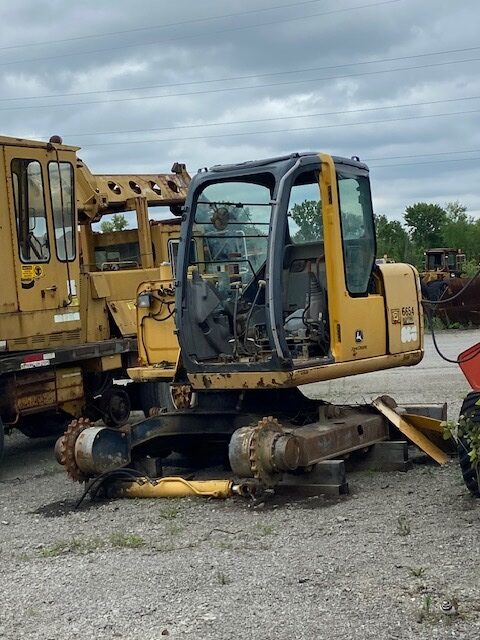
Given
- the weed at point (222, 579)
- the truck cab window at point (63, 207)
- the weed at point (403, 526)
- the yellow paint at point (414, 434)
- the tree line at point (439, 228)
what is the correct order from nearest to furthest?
the weed at point (222, 579) → the weed at point (403, 526) → the yellow paint at point (414, 434) → the truck cab window at point (63, 207) → the tree line at point (439, 228)

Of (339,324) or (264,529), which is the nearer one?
(264,529)

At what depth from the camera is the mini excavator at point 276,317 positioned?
26.8 ft

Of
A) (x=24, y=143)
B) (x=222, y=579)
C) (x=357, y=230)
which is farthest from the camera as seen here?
(x=24, y=143)

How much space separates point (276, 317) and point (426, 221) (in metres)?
65.9

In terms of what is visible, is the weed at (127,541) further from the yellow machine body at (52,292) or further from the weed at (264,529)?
the yellow machine body at (52,292)

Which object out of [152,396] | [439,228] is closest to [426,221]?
[439,228]

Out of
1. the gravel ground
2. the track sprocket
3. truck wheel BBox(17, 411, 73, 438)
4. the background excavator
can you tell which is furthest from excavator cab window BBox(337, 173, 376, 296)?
truck wheel BBox(17, 411, 73, 438)

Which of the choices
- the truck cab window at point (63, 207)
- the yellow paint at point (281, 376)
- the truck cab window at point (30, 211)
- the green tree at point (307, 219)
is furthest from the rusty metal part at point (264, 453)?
the truck cab window at point (63, 207)

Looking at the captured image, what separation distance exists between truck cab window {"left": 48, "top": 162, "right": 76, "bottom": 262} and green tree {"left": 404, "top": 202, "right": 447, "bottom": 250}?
197ft

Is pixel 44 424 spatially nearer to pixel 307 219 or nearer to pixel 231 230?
pixel 231 230

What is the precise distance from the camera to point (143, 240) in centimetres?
1316

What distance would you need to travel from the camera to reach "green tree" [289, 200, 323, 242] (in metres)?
8.53

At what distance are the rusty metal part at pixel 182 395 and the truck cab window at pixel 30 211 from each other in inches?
104

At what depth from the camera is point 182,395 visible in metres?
9.06
